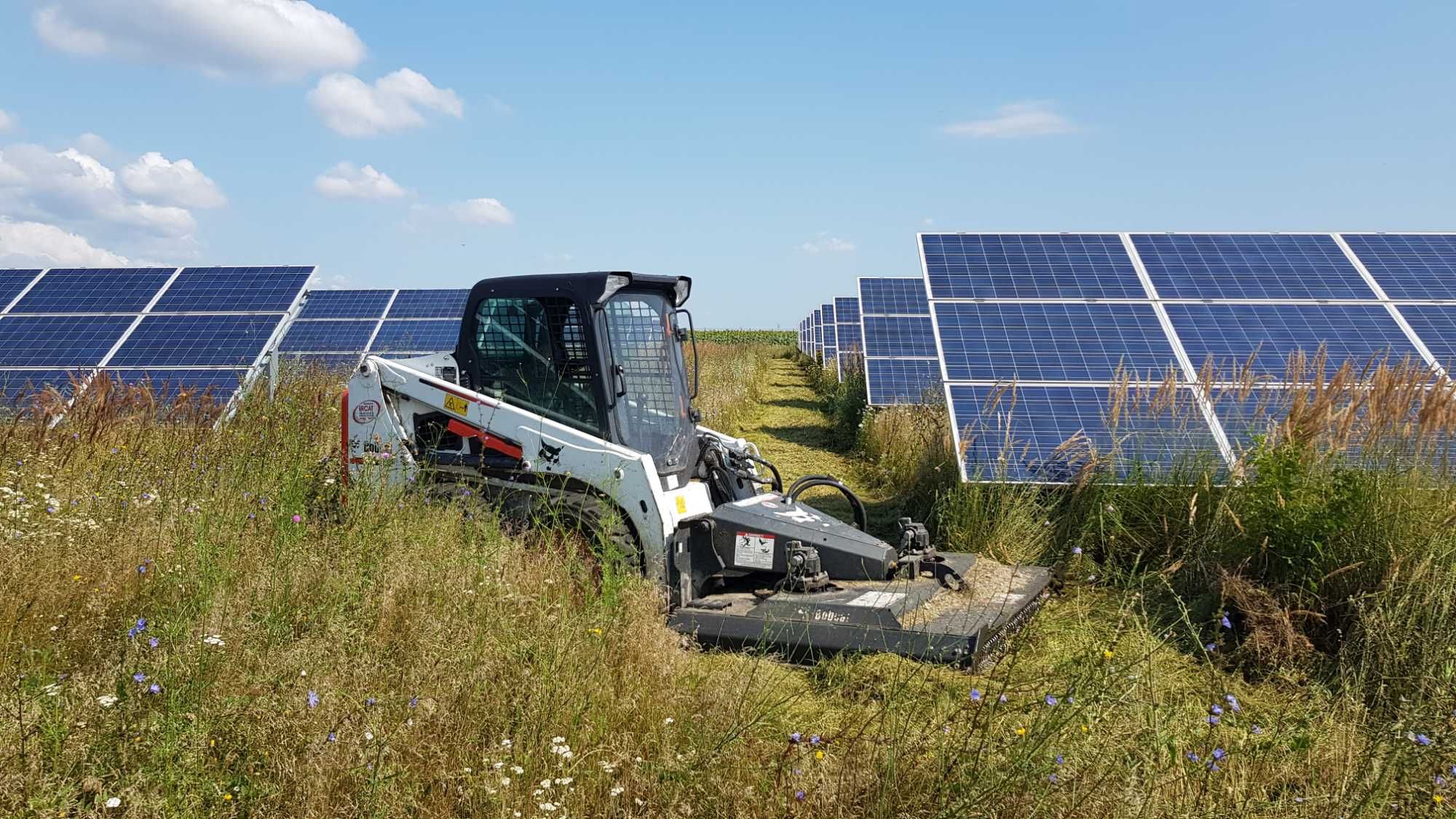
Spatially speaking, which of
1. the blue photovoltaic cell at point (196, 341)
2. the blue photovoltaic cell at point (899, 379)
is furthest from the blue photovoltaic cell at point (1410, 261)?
the blue photovoltaic cell at point (196, 341)

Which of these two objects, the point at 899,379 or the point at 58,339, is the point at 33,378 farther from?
the point at 899,379

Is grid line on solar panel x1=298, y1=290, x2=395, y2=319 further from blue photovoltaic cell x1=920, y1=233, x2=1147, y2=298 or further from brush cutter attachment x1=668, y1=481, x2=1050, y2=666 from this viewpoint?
brush cutter attachment x1=668, y1=481, x2=1050, y2=666

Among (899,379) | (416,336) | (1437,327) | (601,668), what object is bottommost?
(601,668)

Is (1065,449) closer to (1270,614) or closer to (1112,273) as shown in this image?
(1270,614)

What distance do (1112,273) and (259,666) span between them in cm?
983

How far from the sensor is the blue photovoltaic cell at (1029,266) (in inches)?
426

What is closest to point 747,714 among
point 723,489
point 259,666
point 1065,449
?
point 259,666

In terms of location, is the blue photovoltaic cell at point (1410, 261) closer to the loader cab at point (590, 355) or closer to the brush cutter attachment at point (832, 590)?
the brush cutter attachment at point (832, 590)

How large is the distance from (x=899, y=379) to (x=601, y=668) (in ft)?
47.0

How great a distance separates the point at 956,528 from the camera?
8.16m

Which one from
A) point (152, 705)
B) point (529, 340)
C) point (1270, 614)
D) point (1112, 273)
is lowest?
point (1270, 614)

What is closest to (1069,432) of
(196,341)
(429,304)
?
(196,341)

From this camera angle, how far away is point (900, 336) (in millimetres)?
20938

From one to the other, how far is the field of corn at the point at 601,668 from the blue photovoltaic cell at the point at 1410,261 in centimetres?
460
